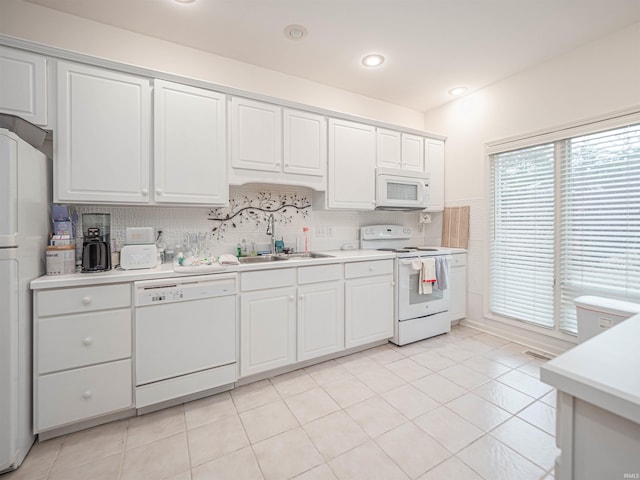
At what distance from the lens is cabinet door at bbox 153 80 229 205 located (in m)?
2.10

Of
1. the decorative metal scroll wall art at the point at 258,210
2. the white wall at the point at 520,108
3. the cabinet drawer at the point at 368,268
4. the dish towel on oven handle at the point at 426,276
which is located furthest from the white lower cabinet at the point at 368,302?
the white wall at the point at 520,108

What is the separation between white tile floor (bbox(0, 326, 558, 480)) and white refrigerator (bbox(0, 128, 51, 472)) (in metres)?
0.23

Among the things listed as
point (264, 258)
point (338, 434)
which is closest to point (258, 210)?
point (264, 258)

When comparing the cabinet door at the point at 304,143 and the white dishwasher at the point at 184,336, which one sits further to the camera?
the cabinet door at the point at 304,143

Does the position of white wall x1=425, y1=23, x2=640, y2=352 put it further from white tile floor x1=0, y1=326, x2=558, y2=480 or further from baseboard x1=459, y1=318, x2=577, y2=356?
white tile floor x1=0, y1=326, x2=558, y2=480

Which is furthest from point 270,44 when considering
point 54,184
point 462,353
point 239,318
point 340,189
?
point 462,353

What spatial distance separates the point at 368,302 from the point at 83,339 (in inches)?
84.0

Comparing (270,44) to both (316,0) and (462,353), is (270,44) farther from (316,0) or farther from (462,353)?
(462,353)

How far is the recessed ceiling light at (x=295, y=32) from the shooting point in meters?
2.31

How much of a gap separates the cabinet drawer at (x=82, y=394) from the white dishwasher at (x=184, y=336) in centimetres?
9

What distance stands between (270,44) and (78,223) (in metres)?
2.11

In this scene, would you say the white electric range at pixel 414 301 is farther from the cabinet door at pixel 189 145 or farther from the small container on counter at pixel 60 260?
the small container on counter at pixel 60 260

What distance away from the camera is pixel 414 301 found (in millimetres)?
3020

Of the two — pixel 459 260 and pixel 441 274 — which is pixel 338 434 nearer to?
pixel 441 274
